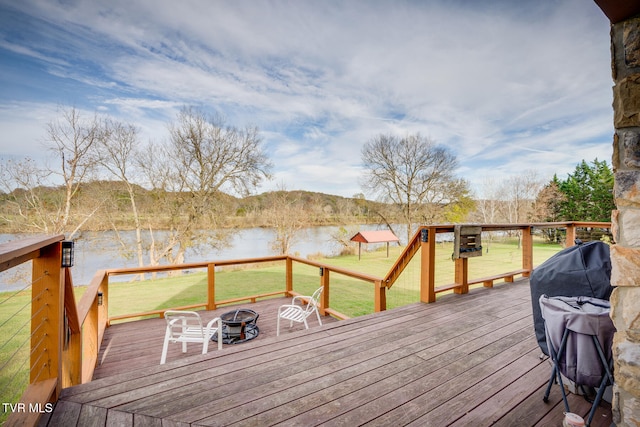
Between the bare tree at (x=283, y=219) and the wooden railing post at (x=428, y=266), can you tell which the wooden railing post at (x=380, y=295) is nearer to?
the wooden railing post at (x=428, y=266)

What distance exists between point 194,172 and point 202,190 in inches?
40.7

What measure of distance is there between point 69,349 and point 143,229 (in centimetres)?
1356

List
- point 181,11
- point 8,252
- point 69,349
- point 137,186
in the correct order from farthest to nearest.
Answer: point 137,186 < point 181,11 < point 69,349 < point 8,252

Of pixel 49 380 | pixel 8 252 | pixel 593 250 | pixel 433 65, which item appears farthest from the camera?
pixel 433 65

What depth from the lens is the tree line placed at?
35.1ft

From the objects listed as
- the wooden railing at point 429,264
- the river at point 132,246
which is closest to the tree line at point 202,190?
the river at point 132,246

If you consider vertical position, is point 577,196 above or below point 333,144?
below

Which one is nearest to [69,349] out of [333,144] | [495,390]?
[495,390]

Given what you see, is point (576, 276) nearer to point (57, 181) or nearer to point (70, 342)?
point (70, 342)

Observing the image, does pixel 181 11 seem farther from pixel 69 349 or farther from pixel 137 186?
pixel 137 186

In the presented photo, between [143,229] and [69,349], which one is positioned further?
[143,229]

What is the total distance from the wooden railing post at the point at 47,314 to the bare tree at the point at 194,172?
1299 centimetres

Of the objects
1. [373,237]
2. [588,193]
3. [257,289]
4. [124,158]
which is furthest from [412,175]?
[124,158]

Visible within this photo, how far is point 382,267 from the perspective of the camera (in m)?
15.6
